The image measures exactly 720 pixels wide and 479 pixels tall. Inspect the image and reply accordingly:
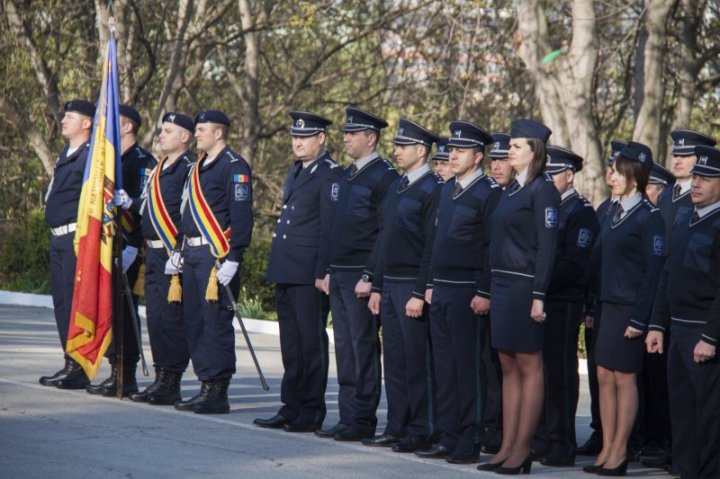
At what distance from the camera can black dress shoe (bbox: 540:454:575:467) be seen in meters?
9.24

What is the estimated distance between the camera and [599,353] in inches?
356

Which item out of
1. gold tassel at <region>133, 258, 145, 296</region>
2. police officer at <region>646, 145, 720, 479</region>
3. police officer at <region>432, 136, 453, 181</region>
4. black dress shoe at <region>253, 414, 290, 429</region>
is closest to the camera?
police officer at <region>646, 145, 720, 479</region>

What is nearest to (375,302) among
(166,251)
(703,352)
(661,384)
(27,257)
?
(661,384)

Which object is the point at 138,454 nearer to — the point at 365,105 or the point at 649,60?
the point at 649,60

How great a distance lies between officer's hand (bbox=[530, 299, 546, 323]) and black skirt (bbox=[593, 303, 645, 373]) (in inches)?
25.0

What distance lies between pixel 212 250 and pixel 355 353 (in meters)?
1.53

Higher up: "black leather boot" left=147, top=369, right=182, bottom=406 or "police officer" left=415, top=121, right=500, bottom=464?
"police officer" left=415, top=121, right=500, bottom=464

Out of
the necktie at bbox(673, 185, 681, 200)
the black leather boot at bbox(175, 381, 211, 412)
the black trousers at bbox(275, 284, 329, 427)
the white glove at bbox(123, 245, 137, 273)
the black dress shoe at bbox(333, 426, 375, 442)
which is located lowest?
the black dress shoe at bbox(333, 426, 375, 442)

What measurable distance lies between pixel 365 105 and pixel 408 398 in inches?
642

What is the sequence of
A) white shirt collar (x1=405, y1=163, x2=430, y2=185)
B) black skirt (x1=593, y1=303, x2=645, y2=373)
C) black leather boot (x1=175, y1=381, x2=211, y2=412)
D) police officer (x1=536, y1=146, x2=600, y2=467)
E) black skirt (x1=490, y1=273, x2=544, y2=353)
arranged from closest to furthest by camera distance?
black skirt (x1=490, y1=273, x2=544, y2=353) → black skirt (x1=593, y1=303, x2=645, y2=373) → police officer (x1=536, y1=146, x2=600, y2=467) → white shirt collar (x1=405, y1=163, x2=430, y2=185) → black leather boot (x1=175, y1=381, x2=211, y2=412)

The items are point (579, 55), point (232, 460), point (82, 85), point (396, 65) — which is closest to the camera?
point (232, 460)

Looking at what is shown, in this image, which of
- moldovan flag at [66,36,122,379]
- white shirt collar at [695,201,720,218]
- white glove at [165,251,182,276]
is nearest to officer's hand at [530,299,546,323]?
white shirt collar at [695,201,720,218]

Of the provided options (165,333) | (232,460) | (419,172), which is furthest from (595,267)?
(165,333)

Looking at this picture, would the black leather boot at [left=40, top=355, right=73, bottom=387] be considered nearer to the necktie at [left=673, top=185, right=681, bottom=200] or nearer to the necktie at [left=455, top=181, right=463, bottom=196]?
the necktie at [left=455, top=181, right=463, bottom=196]
